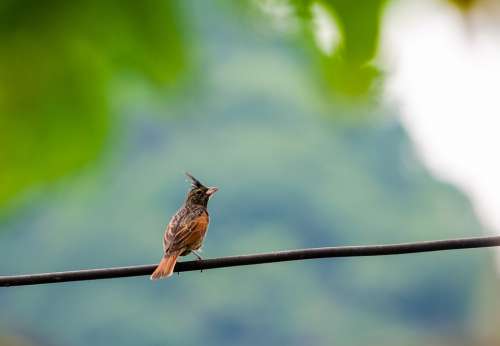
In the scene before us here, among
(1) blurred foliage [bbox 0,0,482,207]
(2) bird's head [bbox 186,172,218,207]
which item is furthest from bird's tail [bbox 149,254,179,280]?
(1) blurred foliage [bbox 0,0,482,207]

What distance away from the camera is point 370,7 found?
106 cm

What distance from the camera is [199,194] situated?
7266 mm

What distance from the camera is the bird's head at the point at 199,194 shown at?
7172mm

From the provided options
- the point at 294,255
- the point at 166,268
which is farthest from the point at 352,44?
the point at 166,268

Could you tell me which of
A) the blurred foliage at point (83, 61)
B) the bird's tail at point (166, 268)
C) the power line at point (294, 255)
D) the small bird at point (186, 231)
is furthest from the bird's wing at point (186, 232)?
the blurred foliage at point (83, 61)

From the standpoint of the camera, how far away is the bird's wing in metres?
6.12

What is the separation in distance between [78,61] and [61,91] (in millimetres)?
49

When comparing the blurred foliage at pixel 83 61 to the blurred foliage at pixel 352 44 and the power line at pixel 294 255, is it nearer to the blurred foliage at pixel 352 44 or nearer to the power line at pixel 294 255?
the blurred foliage at pixel 352 44

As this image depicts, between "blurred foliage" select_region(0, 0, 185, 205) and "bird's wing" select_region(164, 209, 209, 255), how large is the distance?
4.97 meters

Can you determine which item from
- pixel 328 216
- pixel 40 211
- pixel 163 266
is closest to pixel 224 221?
pixel 328 216

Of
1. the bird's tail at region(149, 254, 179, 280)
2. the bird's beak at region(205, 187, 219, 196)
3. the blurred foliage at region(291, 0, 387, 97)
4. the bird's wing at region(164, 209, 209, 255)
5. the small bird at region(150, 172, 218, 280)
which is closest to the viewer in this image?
the blurred foliage at region(291, 0, 387, 97)

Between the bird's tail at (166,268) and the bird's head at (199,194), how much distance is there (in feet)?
4.10

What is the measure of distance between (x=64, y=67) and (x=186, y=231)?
5.25 metres

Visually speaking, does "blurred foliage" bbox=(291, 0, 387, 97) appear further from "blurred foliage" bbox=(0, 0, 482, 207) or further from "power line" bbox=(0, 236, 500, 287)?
"power line" bbox=(0, 236, 500, 287)
